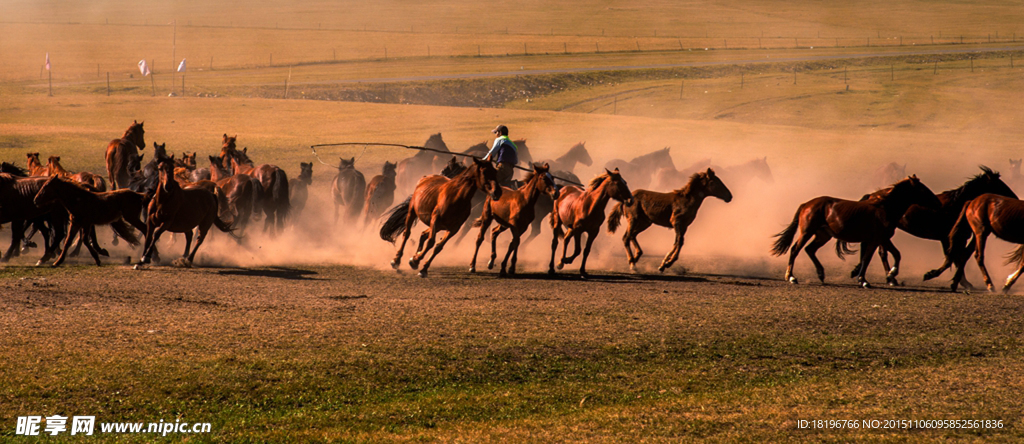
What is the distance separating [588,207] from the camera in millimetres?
15531

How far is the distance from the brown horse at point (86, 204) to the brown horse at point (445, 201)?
461 cm

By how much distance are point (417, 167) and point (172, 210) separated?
10.4 m

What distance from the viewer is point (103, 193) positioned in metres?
15.0

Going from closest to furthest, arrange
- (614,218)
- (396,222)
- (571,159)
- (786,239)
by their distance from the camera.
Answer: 1. (786,239)
2. (396,222)
3. (614,218)
4. (571,159)

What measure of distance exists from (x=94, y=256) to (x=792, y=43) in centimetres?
8629

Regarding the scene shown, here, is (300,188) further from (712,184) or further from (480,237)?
(712,184)

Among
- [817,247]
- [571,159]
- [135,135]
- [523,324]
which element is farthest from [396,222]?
[571,159]

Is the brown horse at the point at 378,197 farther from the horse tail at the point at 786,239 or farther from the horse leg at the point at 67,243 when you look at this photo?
the horse tail at the point at 786,239

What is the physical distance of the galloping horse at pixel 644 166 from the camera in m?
25.1

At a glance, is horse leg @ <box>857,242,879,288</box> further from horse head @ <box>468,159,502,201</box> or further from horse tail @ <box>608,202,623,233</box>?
horse head @ <box>468,159,502,201</box>

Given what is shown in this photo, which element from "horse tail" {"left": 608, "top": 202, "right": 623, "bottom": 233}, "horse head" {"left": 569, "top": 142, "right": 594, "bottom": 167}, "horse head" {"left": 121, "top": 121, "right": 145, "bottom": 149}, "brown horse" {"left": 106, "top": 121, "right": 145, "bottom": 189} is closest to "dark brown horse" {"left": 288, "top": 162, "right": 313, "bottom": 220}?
"brown horse" {"left": 106, "top": 121, "right": 145, "bottom": 189}

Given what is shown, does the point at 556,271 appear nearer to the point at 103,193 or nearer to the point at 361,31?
the point at 103,193

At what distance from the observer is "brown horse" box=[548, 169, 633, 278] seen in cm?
1531

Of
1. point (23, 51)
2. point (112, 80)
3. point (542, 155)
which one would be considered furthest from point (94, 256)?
point (23, 51)
